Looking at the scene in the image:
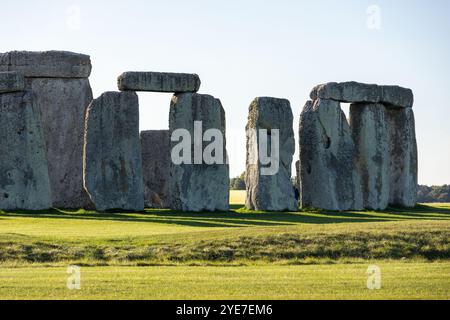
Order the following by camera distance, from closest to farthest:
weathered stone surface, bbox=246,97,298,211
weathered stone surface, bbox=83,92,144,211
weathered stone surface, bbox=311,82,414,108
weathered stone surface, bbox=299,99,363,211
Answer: weathered stone surface, bbox=83,92,144,211 → weathered stone surface, bbox=246,97,298,211 → weathered stone surface, bbox=299,99,363,211 → weathered stone surface, bbox=311,82,414,108

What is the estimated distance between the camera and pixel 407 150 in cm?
3944

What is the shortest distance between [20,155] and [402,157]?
13752 mm

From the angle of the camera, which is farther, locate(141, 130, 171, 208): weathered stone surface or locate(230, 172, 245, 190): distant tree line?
locate(230, 172, 245, 190): distant tree line

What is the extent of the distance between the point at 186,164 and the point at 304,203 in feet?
13.5

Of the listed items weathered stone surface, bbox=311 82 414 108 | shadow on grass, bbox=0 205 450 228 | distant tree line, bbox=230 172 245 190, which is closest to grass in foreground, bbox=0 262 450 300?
shadow on grass, bbox=0 205 450 228

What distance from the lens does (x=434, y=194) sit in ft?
216

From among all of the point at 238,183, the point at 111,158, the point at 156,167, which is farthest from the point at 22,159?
the point at 238,183

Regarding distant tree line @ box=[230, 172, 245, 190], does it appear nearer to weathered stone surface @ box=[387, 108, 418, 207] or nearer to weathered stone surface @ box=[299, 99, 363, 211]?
weathered stone surface @ box=[387, 108, 418, 207]

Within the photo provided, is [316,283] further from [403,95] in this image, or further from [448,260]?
[403,95]

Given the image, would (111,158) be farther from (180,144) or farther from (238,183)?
(238,183)

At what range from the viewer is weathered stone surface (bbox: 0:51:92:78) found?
37.4 meters

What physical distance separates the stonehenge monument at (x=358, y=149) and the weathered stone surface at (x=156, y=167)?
6.07 metres
